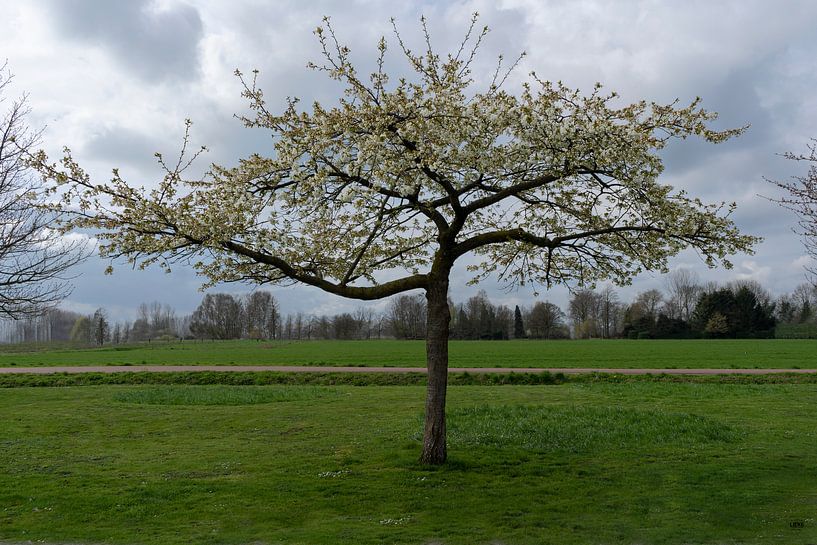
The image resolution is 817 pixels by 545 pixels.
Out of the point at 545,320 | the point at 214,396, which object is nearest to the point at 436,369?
the point at 214,396

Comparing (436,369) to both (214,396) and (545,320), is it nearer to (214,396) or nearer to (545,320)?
(214,396)

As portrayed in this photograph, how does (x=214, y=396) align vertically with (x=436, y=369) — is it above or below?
below

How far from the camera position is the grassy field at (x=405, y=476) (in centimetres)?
880

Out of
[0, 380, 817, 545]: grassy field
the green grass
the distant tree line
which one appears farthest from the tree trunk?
the distant tree line

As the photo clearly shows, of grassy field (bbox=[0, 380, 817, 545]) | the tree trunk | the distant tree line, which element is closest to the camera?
grassy field (bbox=[0, 380, 817, 545])

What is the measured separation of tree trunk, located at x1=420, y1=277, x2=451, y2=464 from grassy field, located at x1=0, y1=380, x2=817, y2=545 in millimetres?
509

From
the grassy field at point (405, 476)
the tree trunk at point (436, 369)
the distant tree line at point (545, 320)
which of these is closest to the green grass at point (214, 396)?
the grassy field at point (405, 476)

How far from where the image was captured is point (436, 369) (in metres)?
12.1

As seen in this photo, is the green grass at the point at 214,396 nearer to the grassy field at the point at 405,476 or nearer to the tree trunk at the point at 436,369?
the grassy field at the point at 405,476

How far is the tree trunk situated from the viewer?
12070 millimetres

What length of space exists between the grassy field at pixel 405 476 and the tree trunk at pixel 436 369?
51 centimetres

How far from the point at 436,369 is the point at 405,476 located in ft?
6.86

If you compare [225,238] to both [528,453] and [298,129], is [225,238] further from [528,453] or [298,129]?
[528,453]

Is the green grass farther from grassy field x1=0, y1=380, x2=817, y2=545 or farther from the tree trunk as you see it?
the tree trunk
